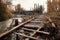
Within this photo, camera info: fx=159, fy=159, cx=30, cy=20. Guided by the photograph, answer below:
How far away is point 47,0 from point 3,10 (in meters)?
21.5

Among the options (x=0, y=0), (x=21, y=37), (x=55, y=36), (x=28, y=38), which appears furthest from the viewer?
(x=0, y=0)

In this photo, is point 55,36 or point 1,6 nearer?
point 55,36

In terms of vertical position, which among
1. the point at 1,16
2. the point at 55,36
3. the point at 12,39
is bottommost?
the point at 1,16

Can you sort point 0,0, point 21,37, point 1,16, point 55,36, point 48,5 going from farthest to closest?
point 48,5
point 0,0
point 1,16
point 21,37
point 55,36

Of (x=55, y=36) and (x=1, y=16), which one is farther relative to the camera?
(x=1, y=16)

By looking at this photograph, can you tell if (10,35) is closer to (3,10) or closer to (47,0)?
(3,10)

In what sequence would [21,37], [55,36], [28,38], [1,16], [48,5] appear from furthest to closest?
[48,5] → [1,16] → [21,37] → [28,38] → [55,36]

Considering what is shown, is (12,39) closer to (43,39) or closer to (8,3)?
(43,39)

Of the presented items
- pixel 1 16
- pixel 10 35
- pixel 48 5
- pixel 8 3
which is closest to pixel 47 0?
pixel 48 5

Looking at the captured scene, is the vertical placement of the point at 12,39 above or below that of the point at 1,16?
above

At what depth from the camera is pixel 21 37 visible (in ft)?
19.7

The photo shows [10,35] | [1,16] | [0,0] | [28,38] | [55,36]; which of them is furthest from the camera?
[0,0]

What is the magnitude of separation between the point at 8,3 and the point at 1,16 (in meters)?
4.44

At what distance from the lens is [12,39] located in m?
6.20
